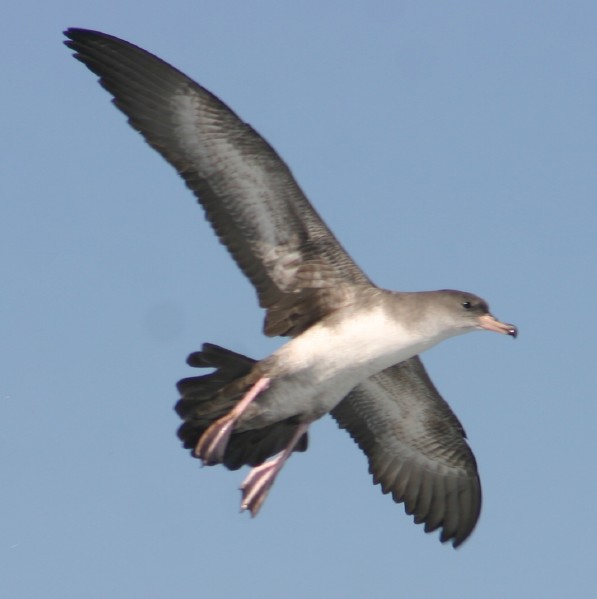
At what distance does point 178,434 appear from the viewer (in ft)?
40.0

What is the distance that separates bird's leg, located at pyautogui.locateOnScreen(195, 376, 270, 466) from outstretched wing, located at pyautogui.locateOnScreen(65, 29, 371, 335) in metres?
0.53

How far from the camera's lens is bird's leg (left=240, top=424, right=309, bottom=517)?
12625 millimetres

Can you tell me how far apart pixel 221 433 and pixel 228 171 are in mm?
1938

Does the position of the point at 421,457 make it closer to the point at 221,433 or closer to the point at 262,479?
the point at 262,479

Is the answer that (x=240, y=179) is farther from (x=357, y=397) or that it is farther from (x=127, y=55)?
(x=357, y=397)

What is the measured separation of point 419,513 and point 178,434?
9.16ft

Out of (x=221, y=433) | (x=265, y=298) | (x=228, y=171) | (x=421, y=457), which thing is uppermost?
(x=228, y=171)

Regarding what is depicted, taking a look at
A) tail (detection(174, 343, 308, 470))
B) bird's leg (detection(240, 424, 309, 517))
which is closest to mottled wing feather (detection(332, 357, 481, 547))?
bird's leg (detection(240, 424, 309, 517))

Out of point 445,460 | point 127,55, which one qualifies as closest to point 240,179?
point 127,55

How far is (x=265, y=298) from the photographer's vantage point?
12.5 metres

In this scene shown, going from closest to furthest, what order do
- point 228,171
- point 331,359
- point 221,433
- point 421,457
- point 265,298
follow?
point 331,359, point 221,433, point 228,171, point 265,298, point 421,457

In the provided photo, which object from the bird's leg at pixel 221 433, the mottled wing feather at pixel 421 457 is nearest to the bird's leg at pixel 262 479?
the bird's leg at pixel 221 433

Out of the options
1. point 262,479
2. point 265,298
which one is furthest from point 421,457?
point 265,298

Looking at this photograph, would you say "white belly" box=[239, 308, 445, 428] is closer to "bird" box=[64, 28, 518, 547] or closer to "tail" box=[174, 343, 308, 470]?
"bird" box=[64, 28, 518, 547]
